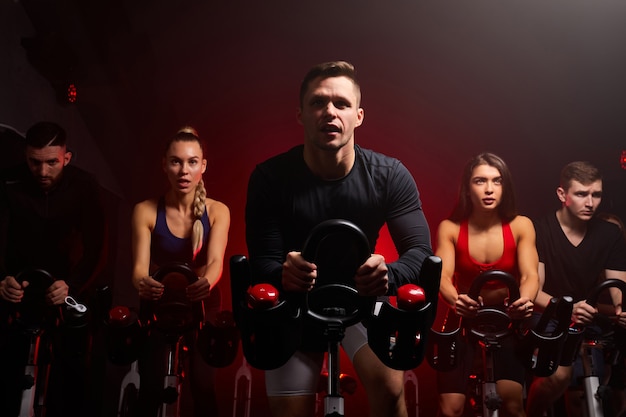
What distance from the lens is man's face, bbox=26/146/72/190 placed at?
3.43m

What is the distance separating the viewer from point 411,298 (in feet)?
4.87

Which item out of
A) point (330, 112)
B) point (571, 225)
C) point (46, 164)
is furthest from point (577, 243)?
point (46, 164)

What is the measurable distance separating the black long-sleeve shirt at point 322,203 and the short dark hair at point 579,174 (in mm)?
1672

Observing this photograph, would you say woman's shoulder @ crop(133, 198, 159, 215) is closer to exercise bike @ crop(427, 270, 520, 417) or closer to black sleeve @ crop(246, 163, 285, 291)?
black sleeve @ crop(246, 163, 285, 291)

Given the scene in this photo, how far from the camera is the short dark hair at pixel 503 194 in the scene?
11.7 feet

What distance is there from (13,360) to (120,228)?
0.91 metres

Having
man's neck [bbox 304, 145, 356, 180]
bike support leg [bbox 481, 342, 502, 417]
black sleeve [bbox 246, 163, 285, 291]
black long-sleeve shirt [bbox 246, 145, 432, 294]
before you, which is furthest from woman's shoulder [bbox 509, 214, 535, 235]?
black sleeve [bbox 246, 163, 285, 291]

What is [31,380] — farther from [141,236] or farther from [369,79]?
[369,79]

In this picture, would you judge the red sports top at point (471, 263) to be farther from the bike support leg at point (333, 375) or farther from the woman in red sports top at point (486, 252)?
the bike support leg at point (333, 375)

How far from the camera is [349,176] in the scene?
2689 millimetres

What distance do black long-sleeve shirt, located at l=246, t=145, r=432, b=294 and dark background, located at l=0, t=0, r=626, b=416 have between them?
1084mm

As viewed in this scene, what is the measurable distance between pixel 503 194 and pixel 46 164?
269 centimetres

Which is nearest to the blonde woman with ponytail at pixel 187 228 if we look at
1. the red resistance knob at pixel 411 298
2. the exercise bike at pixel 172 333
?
the exercise bike at pixel 172 333

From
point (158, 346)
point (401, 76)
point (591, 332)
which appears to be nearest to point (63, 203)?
point (158, 346)
